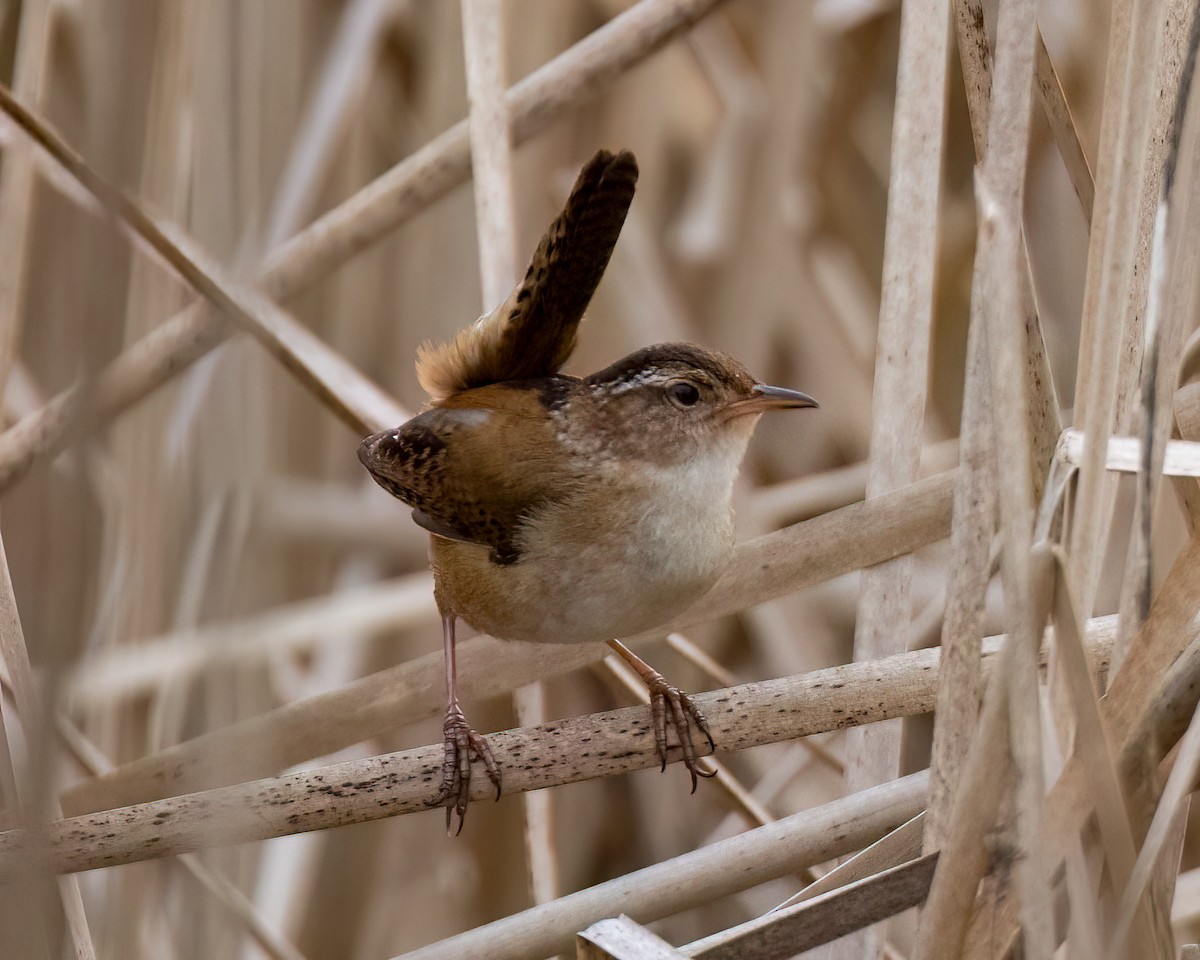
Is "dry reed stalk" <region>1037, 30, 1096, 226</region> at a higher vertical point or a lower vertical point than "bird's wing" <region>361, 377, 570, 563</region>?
higher

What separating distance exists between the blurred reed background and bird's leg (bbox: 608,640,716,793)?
0.34 ft

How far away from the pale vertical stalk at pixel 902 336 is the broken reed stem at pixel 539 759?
199 mm

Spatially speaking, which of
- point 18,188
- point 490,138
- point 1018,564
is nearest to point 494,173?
point 490,138

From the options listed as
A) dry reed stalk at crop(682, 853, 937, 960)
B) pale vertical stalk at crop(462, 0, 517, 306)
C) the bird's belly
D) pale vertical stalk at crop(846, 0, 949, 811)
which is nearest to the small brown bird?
the bird's belly

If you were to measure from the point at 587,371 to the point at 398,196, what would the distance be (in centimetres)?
105

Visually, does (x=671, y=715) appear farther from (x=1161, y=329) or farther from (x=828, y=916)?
(x=1161, y=329)

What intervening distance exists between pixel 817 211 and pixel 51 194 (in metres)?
1.82

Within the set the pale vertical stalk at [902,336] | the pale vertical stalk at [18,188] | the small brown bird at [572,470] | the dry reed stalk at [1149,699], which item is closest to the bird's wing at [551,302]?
the small brown bird at [572,470]

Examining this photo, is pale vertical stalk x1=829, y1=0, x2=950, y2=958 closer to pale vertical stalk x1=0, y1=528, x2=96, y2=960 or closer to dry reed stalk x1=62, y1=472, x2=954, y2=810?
dry reed stalk x1=62, y1=472, x2=954, y2=810

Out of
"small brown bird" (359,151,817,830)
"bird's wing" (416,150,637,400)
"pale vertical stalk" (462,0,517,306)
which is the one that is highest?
"pale vertical stalk" (462,0,517,306)

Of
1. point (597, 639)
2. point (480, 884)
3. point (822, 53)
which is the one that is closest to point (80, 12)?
point (822, 53)

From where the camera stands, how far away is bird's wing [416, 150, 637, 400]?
2.00 metres

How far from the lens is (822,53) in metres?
3.13

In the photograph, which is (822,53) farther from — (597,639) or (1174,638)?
(1174,638)
